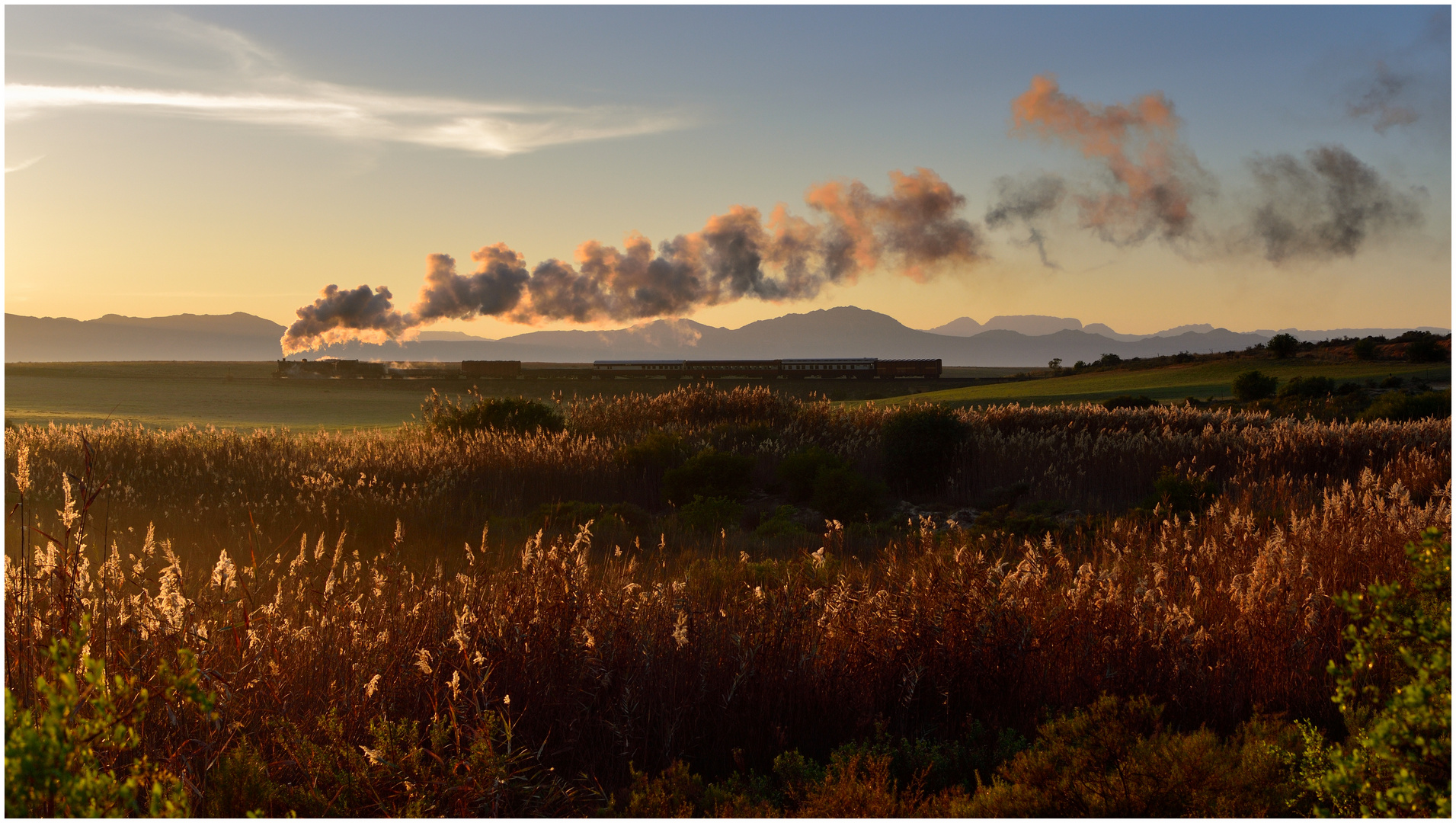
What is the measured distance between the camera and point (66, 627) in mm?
3543

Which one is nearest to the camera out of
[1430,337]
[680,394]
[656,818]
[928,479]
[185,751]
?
[656,818]

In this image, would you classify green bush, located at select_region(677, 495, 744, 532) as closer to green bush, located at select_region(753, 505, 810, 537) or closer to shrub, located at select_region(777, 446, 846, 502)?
green bush, located at select_region(753, 505, 810, 537)

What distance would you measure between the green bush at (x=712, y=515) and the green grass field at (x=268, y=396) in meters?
10.8

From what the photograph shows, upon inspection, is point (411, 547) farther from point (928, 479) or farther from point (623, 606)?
point (928, 479)

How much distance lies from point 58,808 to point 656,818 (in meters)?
1.67

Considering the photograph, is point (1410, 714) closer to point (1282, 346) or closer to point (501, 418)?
point (501, 418)

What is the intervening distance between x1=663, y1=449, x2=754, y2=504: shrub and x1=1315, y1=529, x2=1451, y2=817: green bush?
8.88 m

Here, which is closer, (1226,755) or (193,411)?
(1226,755)

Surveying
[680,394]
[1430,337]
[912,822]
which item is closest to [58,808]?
[912,822]

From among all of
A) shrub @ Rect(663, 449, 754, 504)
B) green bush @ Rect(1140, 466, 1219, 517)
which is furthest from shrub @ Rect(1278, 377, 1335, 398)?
shrub @ Rect(663, 449, 754, 504)

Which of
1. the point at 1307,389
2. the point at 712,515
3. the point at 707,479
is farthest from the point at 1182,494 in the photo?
the point at 1307,389

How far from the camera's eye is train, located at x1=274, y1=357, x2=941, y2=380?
213 feet

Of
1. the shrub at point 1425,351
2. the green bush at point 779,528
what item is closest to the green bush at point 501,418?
the green bush at point 779,528

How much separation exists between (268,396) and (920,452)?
137ft
